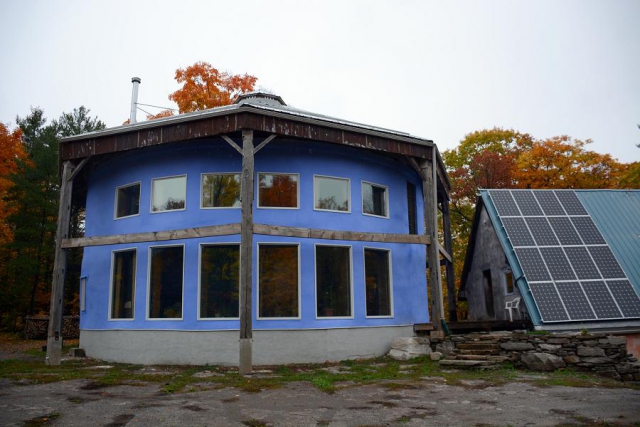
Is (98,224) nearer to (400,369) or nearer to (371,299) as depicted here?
(371,299)

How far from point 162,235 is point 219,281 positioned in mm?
2014

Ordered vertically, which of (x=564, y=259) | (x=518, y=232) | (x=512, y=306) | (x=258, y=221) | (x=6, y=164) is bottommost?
(x=512, y=306)

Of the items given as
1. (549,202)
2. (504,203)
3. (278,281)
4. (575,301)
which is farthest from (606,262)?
(278,281)

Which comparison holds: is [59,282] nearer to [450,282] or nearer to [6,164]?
[450,282]

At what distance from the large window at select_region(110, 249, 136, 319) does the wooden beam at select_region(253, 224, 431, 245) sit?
5.02 m

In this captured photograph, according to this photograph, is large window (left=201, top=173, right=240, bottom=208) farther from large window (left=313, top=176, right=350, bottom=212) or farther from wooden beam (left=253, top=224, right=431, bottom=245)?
large window (left=313, top=176, right=350, bottom=212)

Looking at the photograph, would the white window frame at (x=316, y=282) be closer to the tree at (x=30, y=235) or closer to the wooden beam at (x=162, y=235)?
the wooden beam at (x=162, y=235)

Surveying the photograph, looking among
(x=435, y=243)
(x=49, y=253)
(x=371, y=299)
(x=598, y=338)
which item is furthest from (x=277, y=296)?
(x=49, y=253)

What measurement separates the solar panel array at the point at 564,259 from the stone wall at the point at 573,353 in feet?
4.38

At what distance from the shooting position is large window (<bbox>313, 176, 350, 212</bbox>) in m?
14.1

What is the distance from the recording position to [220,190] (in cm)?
1366

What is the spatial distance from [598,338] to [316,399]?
24.5ft

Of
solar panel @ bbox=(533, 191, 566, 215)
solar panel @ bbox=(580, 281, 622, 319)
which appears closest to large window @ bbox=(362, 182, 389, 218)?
solar panel @ bbox=(533, 191, 566, 215)

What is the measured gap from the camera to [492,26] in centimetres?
2002
